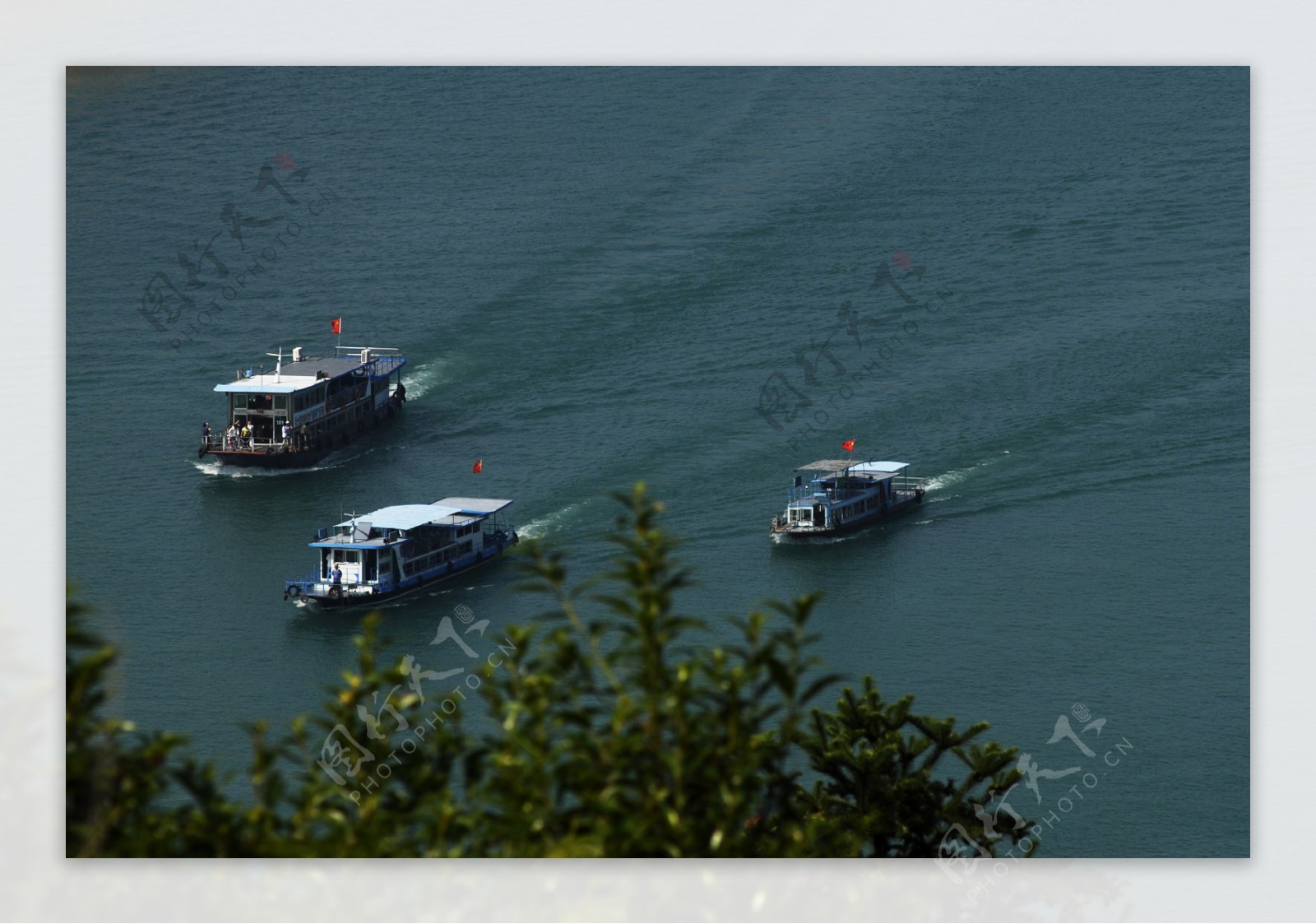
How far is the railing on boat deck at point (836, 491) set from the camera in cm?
1159

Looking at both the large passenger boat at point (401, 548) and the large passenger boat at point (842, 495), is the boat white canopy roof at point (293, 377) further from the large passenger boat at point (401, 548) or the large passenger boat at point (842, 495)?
the large passenger boat at point (842, 495)

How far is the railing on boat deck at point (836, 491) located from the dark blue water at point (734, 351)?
0.65ft

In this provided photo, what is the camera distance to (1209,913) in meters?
7.18

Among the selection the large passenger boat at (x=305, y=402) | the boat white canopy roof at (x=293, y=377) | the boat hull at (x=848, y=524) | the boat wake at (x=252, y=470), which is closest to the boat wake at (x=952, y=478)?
the boat hull at (x=848, y=524)

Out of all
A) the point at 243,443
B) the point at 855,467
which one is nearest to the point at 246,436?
the point at 243,443

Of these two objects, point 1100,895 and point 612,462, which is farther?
point 612,462

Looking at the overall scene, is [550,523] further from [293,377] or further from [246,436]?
[246,436]

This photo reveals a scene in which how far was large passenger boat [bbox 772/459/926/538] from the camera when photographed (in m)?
11.2

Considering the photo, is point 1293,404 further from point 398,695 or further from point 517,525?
point 517,525

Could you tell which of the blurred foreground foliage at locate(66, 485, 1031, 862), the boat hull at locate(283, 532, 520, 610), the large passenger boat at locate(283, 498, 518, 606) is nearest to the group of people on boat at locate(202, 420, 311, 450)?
the large passenger boat at locate(283, 498, 518, 606)

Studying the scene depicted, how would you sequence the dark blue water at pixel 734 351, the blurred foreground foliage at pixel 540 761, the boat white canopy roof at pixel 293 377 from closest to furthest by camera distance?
the blurred foreground foliage at pixel 540 761 < the dark blue water at pixel 734 351 < the boat white canopy roof at pixel 293 377

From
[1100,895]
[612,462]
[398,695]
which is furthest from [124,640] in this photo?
[1100,895]

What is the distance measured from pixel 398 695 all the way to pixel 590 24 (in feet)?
9.09

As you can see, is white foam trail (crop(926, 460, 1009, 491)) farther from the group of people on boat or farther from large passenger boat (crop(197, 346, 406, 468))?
the group of people on boat
